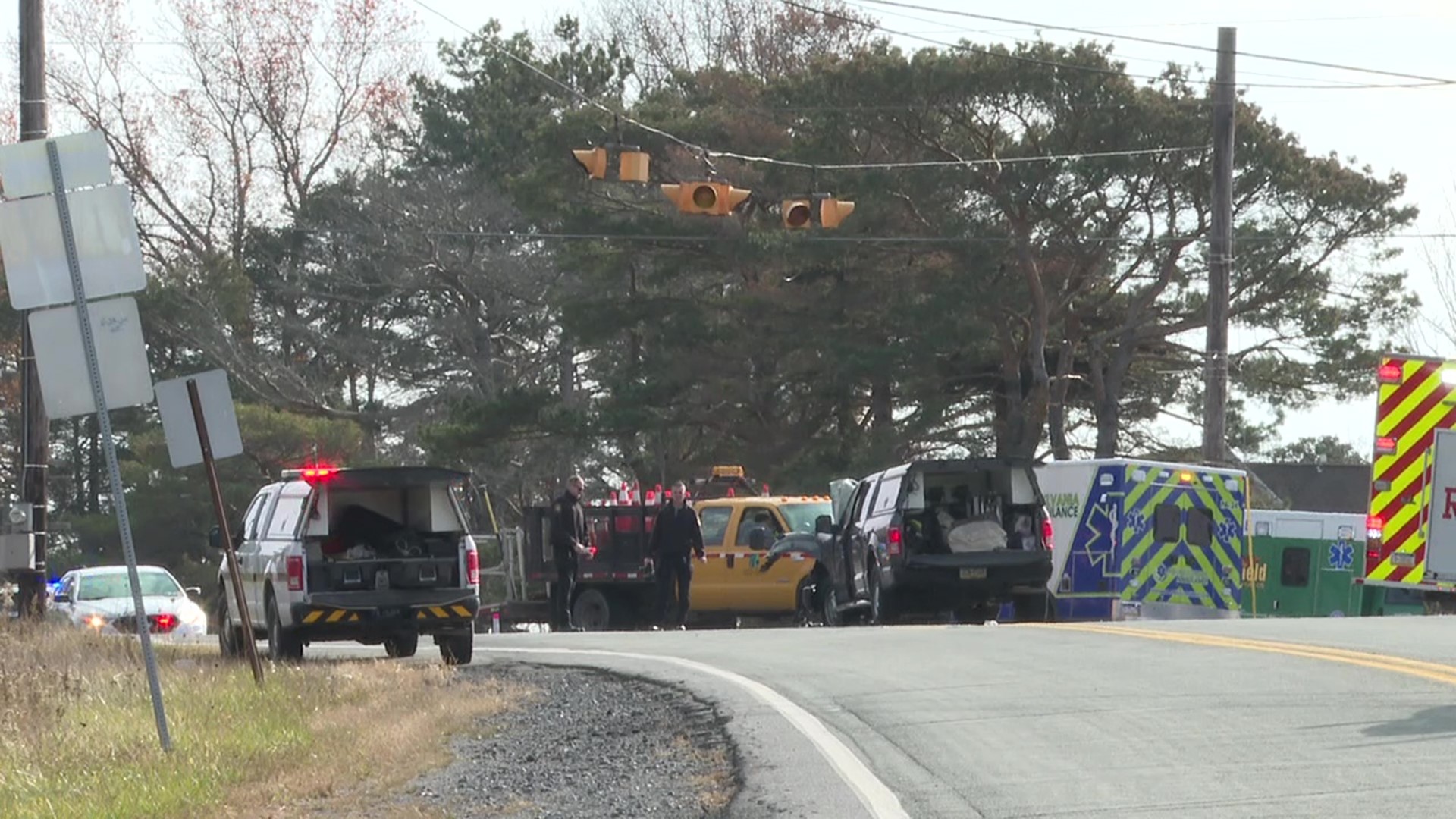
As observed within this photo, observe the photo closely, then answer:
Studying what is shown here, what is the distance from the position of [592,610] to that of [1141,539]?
23.8 feet

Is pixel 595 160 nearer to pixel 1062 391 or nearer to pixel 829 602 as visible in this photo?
pixel 829 602

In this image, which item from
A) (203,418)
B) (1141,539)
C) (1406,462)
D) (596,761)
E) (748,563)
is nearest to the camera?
(596,761)

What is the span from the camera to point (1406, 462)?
2008cm

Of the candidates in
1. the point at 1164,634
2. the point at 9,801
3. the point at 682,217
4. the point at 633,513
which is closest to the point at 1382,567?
the point at 1164,634

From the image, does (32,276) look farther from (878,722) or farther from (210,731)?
(878,722)

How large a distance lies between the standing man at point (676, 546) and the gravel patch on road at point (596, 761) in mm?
9340

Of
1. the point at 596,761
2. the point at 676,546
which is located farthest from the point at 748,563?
the point at 596,761

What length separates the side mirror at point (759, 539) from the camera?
26.1 meters

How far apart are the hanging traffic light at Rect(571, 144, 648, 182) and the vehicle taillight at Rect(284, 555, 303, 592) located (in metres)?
6.37

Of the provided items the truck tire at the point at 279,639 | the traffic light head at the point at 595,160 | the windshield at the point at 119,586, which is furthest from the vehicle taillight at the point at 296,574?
the windshield at the point at 119,586

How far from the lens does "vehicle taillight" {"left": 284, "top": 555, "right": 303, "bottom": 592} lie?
60.6 ft

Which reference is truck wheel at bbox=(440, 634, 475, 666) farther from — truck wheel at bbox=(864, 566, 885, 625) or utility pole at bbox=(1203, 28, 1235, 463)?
utility pole at bbox=(1203, 28, 1235, 463)

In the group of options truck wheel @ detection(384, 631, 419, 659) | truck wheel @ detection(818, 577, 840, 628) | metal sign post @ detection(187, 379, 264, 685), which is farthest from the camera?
truck wheel @ detection(818, 577, 840, 628)

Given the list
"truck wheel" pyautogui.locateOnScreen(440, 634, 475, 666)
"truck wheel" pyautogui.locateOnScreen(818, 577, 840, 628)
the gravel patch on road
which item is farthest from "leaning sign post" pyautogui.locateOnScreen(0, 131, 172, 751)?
"truck wheel" pyautogui.locateOnScreen(818, 577, 840, 628)
